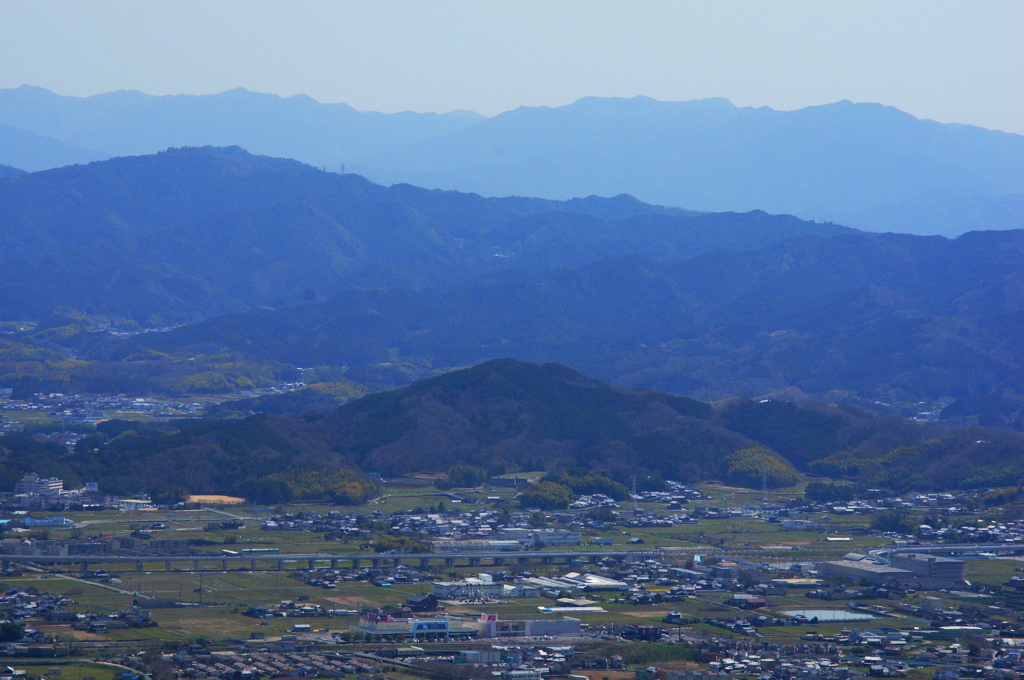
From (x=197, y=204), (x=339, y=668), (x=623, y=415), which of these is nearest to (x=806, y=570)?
(x=339, y=668)

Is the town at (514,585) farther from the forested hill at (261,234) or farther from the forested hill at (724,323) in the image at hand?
the forested hill at (261,234)

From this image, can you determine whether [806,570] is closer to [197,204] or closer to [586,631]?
[586,631]

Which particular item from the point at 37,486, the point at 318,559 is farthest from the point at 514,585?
the point at 37,486

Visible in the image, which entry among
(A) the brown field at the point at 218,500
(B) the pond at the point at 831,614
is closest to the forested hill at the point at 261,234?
(A) the brown field at the point at 218,500

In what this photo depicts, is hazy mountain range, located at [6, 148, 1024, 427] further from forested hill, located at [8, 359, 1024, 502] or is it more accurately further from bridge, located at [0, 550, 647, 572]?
bridge, located at [0, 550, 647, 572]

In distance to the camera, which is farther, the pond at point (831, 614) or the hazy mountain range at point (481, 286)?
the hazy mountain range at point (481, 286)

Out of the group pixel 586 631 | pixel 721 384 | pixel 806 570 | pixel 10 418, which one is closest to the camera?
pixel 586 631

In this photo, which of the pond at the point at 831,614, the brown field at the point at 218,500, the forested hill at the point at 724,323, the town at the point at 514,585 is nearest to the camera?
the town at the point at 514,585
